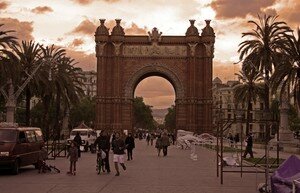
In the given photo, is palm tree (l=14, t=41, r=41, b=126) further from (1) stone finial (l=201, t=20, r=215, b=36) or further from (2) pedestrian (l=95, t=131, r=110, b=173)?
(1) stone finial (l=201, t=20, r=215, b=36)

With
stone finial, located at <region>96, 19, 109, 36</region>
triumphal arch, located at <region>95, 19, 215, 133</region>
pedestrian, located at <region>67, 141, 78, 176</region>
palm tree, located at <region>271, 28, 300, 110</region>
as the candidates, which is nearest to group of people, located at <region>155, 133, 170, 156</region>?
palm tree, located at <region>271, 28, 300, 110</region>

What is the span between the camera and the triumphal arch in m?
79.1

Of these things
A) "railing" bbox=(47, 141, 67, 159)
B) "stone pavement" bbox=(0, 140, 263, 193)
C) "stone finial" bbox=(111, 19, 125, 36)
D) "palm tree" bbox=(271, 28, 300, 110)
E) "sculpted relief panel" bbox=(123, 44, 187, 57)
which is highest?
"stone finial" bbox=(111, 19, 125, 36)

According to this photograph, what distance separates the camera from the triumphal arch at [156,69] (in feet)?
260

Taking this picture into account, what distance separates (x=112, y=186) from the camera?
1909cm

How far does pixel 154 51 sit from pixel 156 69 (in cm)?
262

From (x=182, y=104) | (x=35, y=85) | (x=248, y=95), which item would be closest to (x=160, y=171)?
(x=35, y=85)

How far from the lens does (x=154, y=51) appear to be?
7962 cm

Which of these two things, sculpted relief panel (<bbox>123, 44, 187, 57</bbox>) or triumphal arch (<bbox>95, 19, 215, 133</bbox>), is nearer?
triumphal arch (<bbox>95, 19, 215, 133</bbox>)

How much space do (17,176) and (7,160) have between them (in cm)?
99

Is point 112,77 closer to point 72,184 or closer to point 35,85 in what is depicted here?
point 35,85

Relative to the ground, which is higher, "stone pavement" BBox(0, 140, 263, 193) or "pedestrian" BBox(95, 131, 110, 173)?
"pedestrian" BBox(95, 131, 110, 173)

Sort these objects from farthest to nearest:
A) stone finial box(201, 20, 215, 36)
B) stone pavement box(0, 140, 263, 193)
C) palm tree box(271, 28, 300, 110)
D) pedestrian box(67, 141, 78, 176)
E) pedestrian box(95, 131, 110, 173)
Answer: stone finial box(201, 20, 215, 36)
palm tree box(271, 28, 300, 110)
pedestrian box(95, 131, 110, 173)
pedestrian box(67, 141, 78, 176)
stone pavement box(0, 140, 263, 193)

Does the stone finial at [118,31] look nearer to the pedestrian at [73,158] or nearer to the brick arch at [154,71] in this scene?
the brick arch at [154,71]
